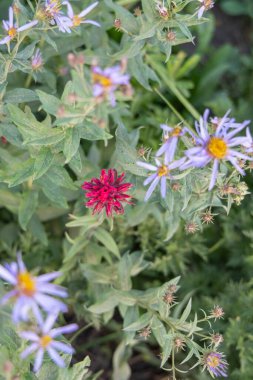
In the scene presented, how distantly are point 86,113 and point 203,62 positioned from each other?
7.84 ft

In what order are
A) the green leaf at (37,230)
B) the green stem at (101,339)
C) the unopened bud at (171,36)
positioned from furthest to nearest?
the green stem at (101,339) < the green leaf at (37,230) < the unopened bud at (171,36)

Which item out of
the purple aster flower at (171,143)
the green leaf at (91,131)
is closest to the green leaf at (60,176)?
the green leaf at (91,131)

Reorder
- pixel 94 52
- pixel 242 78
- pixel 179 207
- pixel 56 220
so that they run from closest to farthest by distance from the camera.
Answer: pixel 179 207 → pixel 94 52 → pixel 56 220 → pixel 242 78

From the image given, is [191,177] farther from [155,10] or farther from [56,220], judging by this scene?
[56,220]

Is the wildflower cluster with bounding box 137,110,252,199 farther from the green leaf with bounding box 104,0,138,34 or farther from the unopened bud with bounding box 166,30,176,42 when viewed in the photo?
the green leaf with bounding box 104,0,138,34

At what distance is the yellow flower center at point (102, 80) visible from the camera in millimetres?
1408

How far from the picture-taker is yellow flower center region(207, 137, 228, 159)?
1.72m

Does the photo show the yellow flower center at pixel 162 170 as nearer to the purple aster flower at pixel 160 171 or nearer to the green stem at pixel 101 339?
the purple aster flower at pixel 160 171

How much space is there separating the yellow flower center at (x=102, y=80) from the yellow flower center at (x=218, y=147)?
448 mm

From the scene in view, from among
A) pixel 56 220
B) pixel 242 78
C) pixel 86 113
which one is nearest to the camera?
pixel 86 113

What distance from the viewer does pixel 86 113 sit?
5.10 ft

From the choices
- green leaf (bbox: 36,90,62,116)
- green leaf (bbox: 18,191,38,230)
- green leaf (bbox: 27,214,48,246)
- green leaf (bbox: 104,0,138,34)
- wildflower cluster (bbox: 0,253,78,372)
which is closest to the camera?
wildflower cluster (bbox: 0,253,78,372)

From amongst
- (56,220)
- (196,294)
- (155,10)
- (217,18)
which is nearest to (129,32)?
(155,10)

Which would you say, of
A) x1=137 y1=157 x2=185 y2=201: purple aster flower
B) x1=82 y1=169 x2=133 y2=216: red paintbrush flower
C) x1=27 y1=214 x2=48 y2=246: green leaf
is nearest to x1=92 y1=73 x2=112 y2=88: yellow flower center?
x1=137 y1=157 x2=185 y2=201: purple aster flower
